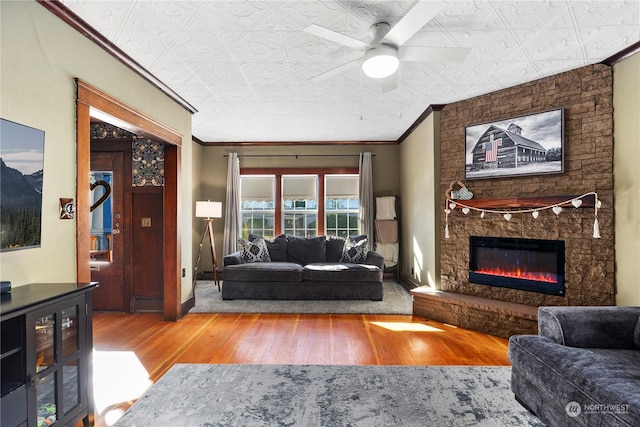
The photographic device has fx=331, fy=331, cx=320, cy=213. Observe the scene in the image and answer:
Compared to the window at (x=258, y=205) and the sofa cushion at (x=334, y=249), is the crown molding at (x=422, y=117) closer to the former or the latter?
the sofa cushion at (x=334, y=249)

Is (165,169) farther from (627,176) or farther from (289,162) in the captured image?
(627,176)

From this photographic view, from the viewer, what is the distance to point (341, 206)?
687cm

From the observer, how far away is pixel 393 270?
6613mm

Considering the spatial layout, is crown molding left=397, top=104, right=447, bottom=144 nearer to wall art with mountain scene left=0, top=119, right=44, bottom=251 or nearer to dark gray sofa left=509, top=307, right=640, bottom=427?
dark gray sofa left=509, top=307, right=640, bottom=427

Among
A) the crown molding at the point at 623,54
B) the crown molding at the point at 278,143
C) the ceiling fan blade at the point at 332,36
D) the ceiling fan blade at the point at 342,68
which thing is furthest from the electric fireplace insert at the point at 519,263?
the crown molding at the point at 278,143

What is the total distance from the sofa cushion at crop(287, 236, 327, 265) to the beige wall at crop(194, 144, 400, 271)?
175cm

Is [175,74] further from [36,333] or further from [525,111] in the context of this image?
[525,111]

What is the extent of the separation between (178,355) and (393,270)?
4480mm

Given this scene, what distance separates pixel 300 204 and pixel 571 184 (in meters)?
4.62

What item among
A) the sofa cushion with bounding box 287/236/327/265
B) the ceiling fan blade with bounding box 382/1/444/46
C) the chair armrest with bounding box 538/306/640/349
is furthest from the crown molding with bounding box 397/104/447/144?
the chair armrest with bounding box 538/306/640/349

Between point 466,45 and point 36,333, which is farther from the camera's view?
point 466,45

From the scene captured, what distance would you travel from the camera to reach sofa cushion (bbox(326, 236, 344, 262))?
5828 mm

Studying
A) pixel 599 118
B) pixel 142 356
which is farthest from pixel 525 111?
pixel 142 356

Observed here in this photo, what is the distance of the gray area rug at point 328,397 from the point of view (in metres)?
2.12
